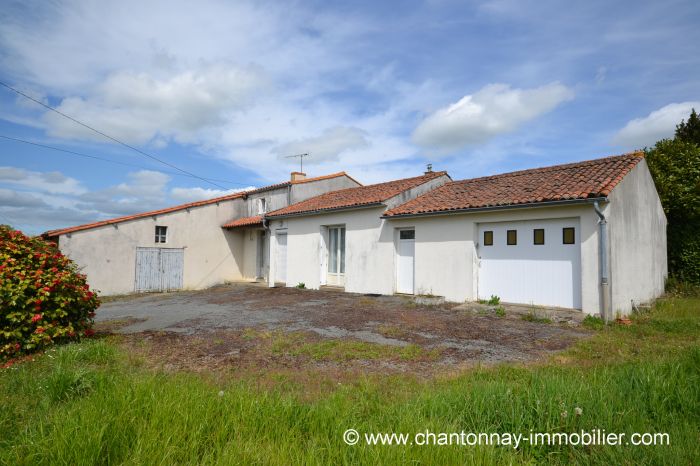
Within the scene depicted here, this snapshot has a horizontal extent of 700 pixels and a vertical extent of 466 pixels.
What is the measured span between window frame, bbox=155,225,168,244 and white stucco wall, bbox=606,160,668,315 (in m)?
18.4

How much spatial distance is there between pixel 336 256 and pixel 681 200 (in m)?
13.6

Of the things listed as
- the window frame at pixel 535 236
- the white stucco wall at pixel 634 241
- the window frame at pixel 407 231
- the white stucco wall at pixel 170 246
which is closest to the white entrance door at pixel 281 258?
the white stucco wall at pixel 170 246

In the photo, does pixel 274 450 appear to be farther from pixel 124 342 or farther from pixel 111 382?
pixel 124 342

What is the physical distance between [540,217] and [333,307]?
622 centimetres

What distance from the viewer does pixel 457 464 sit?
301cm

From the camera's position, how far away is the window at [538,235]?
1099 centimetres

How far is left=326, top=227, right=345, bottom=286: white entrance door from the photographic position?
16984mm

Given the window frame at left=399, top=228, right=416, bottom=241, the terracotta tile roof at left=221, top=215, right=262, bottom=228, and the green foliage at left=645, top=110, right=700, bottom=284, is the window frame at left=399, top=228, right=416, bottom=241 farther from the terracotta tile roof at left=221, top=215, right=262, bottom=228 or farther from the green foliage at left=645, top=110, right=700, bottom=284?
the green foliage at left=645, top=110, right=700, bottom=284

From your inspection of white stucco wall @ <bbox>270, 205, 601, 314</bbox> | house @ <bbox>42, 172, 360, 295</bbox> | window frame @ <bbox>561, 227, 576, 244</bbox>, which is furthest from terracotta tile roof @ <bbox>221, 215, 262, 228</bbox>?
window frame @ <bbox>561, 227, 576, 244</bbox>

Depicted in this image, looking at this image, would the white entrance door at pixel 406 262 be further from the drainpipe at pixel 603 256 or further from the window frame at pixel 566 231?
the drainpipe at pixel 603 256

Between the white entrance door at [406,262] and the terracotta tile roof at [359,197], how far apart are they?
1.57 m

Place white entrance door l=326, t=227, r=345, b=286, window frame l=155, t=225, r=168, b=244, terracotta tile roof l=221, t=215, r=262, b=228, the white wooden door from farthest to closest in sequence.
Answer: terracotta tile roof l=221, t=215, r=262, b=228 → window frame l=155, t=225, r=168, b=244 → the white wooden door → white entrance door l=326, t=227, r=345, b=286

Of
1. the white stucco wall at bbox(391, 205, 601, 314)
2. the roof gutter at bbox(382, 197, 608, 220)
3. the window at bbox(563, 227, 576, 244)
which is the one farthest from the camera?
the window at bbox(563, 227, 576, 244)

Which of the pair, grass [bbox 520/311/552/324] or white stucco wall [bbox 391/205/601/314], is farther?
white stucco wall [bbox 391/205/601/314]
